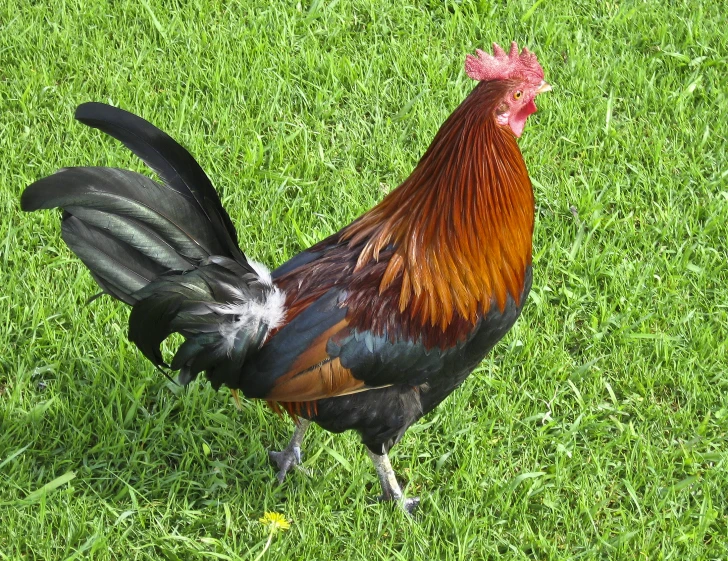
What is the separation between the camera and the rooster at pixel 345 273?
294 centimetres

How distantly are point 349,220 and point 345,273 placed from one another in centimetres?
→ 142

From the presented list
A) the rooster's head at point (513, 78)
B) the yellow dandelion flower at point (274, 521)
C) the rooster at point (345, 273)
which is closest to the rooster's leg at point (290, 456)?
the yellow dandelion flower at point (274, 521)

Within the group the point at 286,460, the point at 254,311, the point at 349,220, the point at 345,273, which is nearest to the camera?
the point at 254,311

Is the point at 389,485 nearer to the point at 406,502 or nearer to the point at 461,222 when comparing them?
the point at 406,502

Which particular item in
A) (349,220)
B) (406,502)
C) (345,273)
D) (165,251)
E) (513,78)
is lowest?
(406,502)

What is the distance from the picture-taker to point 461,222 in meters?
3.12

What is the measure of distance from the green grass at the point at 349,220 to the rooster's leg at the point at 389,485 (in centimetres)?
6

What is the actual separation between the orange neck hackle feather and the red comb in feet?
0.13

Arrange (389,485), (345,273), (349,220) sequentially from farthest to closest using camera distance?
(349,220)
(389,485)
(345,273)

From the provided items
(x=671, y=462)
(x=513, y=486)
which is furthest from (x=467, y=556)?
(x=671, y=462)

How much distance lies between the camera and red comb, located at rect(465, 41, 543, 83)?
3.03 metres

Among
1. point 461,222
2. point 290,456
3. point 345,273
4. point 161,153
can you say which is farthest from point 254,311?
point 290,456

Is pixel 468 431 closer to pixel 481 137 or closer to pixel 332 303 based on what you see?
pixel 332 303

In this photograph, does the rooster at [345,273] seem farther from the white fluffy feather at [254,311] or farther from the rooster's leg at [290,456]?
the rooster's leg at [290,456]
